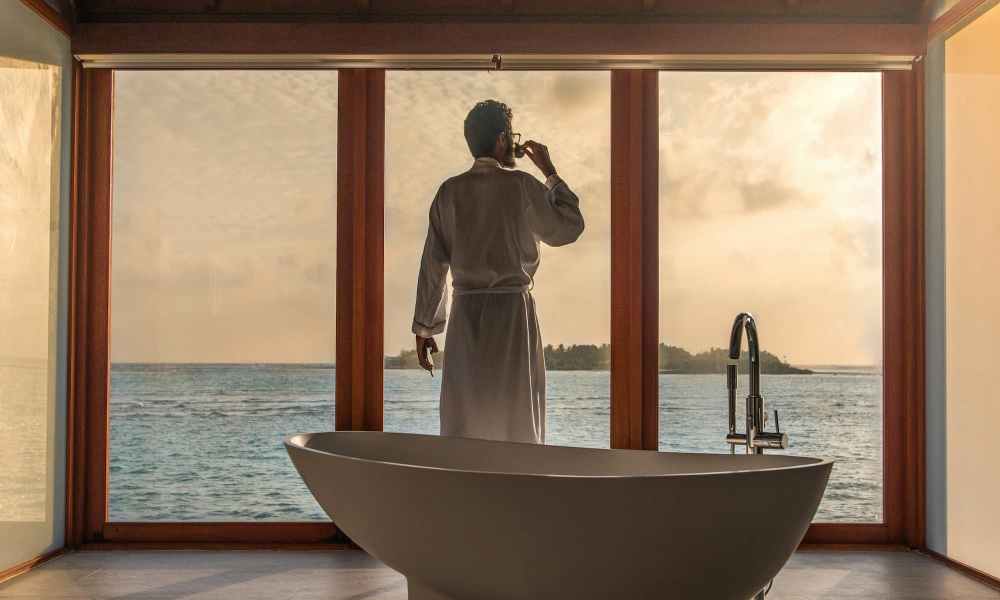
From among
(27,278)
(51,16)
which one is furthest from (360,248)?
(51,16)

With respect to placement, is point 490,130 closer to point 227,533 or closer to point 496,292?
point 496,292

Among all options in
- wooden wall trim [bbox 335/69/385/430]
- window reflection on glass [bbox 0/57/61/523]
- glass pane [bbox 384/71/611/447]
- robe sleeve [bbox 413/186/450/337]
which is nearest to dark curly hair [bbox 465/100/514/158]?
robe sleeve [bbox 413/186/450/337]

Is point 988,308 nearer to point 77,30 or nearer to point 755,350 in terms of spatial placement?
point 755,350

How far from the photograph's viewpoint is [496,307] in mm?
2729

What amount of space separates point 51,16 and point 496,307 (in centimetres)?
206

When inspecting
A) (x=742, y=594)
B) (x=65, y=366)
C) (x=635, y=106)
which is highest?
(x=635, y=106)

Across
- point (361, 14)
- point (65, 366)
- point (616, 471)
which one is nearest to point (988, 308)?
point (616, 471)

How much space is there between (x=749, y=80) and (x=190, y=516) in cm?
284

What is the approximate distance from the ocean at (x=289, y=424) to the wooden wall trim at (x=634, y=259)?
0.23 feet

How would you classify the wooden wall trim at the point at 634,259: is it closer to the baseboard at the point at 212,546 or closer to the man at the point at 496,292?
the man at the point at 496,292

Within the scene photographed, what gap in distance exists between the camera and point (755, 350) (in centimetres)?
220

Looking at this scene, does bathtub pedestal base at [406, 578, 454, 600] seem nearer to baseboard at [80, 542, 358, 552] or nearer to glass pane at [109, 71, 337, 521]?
baseboard at [80, 542, 358, 552]

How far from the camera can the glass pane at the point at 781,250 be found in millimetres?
3656

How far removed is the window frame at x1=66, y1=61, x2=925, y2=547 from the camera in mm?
3582
